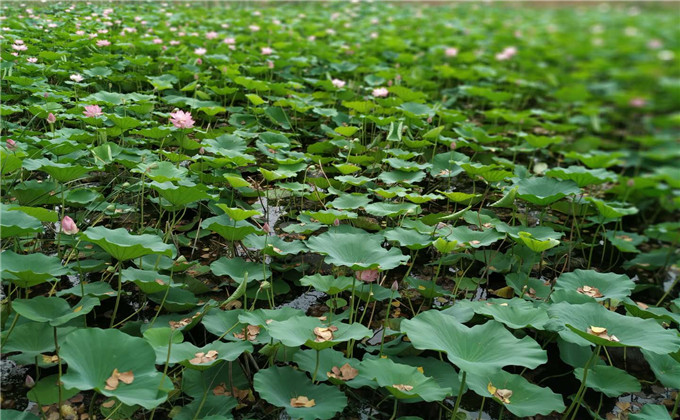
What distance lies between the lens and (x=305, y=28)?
4934 mm

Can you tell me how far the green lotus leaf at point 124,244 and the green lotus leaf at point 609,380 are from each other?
3.03ft

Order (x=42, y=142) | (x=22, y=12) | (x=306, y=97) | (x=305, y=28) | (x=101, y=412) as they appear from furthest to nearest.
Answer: (x=305, y=28) < (x=22, y=12) < (x=306, y=97) < (x=42, y=142) < (x=101, y=412)

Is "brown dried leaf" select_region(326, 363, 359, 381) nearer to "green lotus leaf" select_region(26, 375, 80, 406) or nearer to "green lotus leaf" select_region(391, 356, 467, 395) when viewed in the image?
"green lotus leaf" select_region(391, 356, 467, 395)

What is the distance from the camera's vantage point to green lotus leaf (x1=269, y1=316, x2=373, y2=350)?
39.1 inches

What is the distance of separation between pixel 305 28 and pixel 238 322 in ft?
14.0

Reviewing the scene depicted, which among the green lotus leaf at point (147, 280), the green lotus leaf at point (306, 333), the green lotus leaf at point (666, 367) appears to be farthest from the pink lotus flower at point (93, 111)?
the green lotus leaf at point (666, 367)

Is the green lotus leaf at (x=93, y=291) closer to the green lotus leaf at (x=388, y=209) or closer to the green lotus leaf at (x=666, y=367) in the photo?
the green lotus leaf at (x=388, y=209)

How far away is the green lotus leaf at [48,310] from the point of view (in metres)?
1.01

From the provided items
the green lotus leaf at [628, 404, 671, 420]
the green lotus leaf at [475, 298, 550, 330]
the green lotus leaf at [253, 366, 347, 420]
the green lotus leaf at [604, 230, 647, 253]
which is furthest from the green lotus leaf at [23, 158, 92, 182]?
the green lotus leaf at [604, 230, 647, 253]

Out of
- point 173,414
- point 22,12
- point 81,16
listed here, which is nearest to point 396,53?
point 81,16

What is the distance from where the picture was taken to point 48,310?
3.45 feet

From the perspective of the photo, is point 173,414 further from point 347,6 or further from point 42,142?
point 347,6

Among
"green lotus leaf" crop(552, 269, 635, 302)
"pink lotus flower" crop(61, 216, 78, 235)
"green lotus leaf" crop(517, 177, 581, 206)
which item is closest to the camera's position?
"pink lotus flower" crop(61, 216, 78, 235)

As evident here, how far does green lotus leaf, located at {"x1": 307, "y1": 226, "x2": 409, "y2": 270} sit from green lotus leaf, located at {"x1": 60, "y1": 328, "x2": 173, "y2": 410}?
44cm
